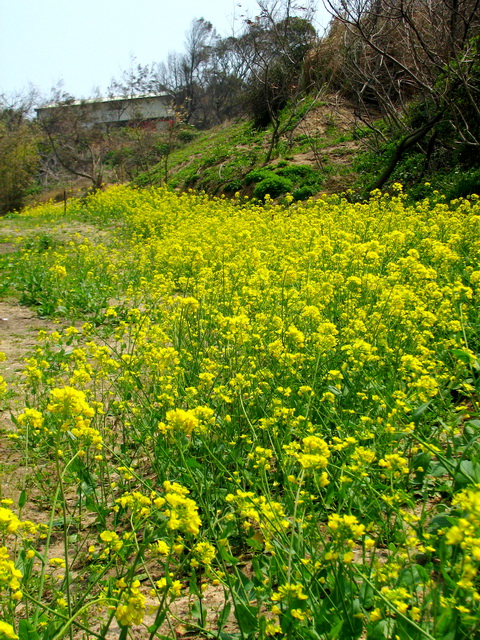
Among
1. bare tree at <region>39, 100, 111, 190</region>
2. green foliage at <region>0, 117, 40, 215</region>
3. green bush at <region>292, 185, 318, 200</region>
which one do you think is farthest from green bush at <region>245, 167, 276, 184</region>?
green foliage at <region>0, 117, 40, 215</region>

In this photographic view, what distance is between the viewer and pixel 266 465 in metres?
1.74

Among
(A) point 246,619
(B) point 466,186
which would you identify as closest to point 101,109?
(B) point 466,186

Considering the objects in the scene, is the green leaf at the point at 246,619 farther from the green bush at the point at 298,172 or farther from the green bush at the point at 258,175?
the green bush at the point at 258,175

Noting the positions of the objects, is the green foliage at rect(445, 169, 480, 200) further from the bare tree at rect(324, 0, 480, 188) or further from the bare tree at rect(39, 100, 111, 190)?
the bare tree at rect(39, 100, 111, 190)

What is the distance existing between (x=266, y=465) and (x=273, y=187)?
10.5m

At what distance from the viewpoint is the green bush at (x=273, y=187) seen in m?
11.5

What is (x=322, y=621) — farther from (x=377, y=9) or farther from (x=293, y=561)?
(x=377, y=9)

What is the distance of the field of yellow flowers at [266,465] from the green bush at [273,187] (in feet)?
19.9

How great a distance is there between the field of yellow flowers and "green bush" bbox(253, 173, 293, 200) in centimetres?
607

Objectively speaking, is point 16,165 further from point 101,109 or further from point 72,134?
point 101,109

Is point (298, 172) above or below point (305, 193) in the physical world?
above

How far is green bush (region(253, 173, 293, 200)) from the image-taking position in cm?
1149

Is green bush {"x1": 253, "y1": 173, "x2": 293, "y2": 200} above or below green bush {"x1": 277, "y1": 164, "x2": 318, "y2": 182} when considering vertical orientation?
below

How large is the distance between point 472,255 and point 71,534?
4127 millimetres
